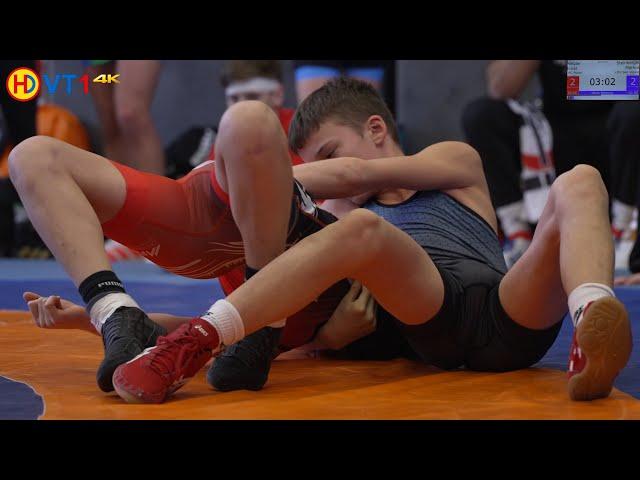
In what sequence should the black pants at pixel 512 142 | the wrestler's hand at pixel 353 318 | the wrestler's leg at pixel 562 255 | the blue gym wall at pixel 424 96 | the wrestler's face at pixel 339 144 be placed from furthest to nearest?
1. the blue gym wall at pixel 424 96
2. the black pants at pixel 512 142
3. the wrestler's face at pixel 339 144
4. the wrestler's hand at pixel 353 318
5. the wrestler's leg at pixel 562 255

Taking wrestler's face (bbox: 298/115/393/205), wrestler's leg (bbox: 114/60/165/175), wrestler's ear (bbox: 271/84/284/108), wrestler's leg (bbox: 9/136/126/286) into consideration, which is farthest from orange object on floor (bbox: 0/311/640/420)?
wrestler's leg (bbox: 114/60/165/175)

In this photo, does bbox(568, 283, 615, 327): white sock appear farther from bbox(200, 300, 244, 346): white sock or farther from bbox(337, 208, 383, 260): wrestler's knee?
bbox(200, 300, 244, 346): white sock

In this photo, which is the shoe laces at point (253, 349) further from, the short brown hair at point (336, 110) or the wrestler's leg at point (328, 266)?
the short brown hair at point (336, 110)

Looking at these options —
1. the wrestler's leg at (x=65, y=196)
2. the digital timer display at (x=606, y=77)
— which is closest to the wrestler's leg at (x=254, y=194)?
the wrestler's leg at (x=65, y=196)

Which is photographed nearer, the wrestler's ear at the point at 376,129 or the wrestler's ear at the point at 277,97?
the wrestler's ear at the point at 376,129

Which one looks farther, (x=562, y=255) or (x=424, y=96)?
(x=424, y=96)

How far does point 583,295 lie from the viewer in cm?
158

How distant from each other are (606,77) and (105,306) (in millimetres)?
1461

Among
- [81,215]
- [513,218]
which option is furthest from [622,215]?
[81,215]

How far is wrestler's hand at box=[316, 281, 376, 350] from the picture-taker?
2.03 meters

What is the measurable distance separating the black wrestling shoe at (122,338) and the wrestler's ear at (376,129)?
2.47 ft

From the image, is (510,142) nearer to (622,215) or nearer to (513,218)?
(513,218)

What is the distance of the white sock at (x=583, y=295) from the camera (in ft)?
5.14
